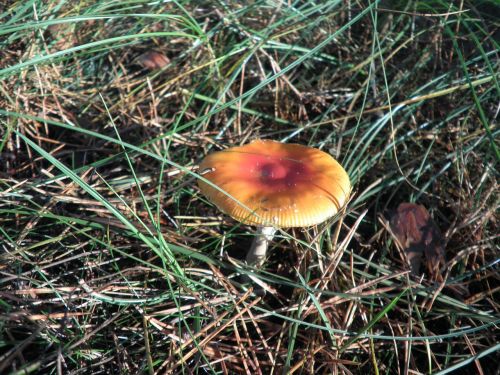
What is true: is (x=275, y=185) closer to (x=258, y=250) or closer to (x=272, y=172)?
(x=272, y=172)

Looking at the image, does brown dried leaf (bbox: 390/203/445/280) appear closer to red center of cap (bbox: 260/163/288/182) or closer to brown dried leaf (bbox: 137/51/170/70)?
red center of cap (bbox: 260/163/288/182)

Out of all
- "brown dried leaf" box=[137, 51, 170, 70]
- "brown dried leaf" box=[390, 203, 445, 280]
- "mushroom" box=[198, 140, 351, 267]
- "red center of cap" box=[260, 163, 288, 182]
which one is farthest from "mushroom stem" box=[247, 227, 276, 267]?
"brown dried leaf" box=[137, 51, 170, 70]

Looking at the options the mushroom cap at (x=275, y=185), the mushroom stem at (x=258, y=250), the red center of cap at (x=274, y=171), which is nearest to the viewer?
the mushroom cap at (x=275, y=185)

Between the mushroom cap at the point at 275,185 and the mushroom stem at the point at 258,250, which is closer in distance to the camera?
the mushroom cap at the point at 275,185

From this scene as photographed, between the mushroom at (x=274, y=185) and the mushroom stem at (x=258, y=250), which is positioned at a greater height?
the mushroom at (x=274, y=185)

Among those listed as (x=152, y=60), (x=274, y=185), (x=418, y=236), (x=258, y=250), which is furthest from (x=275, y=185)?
(x=152, y=60)

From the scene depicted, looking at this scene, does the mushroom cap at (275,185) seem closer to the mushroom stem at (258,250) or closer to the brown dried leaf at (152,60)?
the mushroom stem at (258,250)

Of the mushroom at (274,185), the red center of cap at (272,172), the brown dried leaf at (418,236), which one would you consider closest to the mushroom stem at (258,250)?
the mushroom at (274,185)
